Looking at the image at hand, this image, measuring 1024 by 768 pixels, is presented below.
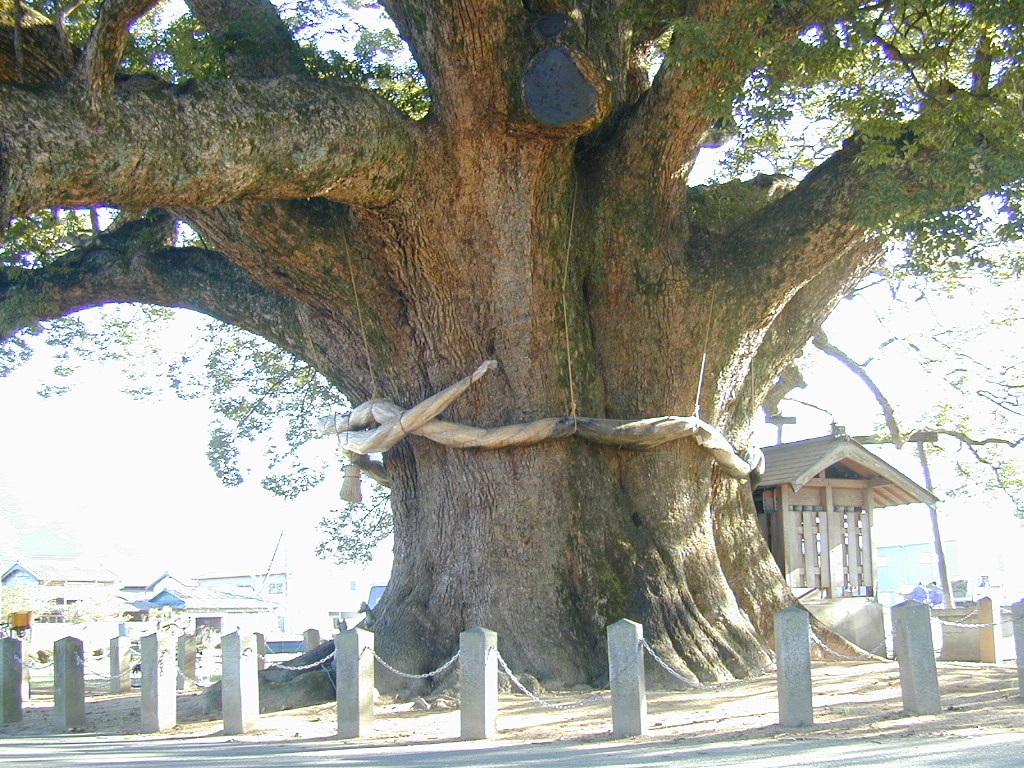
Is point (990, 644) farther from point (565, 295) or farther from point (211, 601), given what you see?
point (211, 601)

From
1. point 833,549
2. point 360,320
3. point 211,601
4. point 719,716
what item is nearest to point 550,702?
point 719,716

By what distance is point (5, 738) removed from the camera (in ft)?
33.7

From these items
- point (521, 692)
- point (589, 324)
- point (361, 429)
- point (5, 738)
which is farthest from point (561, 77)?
point (5, 738)

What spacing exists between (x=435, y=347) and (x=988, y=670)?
675cm

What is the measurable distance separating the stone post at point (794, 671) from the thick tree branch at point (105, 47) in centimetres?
639

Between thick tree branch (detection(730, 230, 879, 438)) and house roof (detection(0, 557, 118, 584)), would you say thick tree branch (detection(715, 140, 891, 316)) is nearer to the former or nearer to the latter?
thick tree branch (detection(730, 230, 879, 438))

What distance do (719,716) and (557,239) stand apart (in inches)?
201

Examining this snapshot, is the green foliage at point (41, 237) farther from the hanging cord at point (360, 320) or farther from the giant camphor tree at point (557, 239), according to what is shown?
the hanging cord at point (360, 320)

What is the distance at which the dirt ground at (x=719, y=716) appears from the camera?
7.66 meters

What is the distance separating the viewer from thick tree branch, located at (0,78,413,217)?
7.48m

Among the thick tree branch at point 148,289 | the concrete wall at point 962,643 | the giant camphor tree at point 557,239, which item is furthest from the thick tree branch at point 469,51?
the concrete wall at point 962,643

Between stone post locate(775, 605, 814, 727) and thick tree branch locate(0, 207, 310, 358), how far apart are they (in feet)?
22.8

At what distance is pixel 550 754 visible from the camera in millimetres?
7254

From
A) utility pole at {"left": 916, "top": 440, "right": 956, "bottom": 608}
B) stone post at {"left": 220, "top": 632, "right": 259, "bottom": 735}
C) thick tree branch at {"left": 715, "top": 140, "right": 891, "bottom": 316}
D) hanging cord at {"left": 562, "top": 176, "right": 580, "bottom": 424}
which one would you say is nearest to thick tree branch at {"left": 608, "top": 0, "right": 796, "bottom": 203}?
hanging cord at {"left": 562, "top": 176, "right": 580, "bottom": 424}
